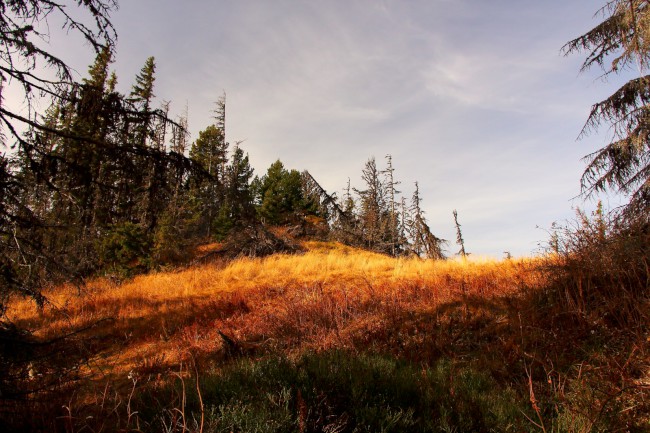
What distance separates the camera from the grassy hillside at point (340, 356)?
3.33 meters

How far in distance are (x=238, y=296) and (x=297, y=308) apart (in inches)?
112

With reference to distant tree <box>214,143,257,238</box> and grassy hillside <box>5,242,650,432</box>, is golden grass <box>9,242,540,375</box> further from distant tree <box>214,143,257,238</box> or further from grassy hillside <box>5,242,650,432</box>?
distant tree <box>214,143,257,238</box>

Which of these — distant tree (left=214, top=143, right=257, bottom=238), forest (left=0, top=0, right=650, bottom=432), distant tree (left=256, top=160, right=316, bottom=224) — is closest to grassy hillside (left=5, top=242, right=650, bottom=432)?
forest (left=0, top=0, right=650, bottom=432)

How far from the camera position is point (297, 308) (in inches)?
311

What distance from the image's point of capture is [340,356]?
16.9ft

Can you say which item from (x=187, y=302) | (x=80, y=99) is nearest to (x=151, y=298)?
(x=187, y=302)

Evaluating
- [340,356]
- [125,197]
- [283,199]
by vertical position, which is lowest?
[340,356]

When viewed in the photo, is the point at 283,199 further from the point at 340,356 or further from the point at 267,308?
the point at 340,356

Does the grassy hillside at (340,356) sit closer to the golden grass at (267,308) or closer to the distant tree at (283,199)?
the golden grass at (267,308)

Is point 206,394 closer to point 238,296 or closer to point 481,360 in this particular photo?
point 481,360

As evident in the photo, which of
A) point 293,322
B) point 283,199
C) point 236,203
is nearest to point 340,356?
point 293,322

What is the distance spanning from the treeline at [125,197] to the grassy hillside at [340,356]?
54.9 inches

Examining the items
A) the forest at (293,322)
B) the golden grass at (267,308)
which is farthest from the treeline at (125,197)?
the golden grass at (267,308)

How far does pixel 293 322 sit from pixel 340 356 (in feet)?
8.11
